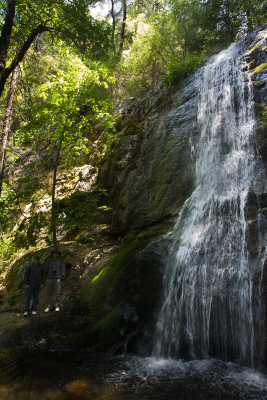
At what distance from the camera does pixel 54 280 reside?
8.74 metres

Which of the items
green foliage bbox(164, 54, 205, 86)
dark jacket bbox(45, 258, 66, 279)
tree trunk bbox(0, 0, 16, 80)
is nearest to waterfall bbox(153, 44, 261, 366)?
dark jacket bbox(45, 258, 66, 279)

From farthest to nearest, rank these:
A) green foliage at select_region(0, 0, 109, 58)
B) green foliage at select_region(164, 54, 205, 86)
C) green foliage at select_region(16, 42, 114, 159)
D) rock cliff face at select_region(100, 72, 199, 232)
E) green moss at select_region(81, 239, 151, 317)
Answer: green foliage at select_region(164, 54, 205, 86), rock cliff face at select_region(100, 72, 199, 232), green foliage at select_region(16, 42, 114, 159), green moss at select_region(81, 239, 151, 317), green foliage at select_region(0, 0, 109, 58)

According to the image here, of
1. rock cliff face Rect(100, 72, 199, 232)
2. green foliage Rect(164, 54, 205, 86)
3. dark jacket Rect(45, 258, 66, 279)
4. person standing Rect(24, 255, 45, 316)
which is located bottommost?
person standing Rect(24, 255, 45, 316)

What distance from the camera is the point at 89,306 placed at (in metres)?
8.24

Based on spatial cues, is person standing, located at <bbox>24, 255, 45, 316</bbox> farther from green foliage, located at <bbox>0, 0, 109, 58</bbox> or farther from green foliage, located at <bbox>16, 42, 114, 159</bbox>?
green foliage, located at <bbox>0, 0, 109, 58</bbox>

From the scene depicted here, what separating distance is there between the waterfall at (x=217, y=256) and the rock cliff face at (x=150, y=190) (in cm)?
30

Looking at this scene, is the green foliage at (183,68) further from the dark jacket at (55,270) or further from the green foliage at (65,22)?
the dark jacket at (55,270)

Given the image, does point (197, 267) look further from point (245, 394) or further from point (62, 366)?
point (62, 366)

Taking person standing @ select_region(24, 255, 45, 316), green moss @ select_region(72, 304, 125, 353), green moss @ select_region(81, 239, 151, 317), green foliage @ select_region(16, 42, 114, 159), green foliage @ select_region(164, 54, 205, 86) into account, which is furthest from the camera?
green foliage @ select_region(164, 54, 205, 86)

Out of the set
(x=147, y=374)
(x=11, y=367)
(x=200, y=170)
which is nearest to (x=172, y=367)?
(x=147, y=374)

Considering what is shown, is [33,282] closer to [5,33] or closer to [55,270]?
[55,270]

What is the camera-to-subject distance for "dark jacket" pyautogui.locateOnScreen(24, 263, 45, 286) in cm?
862

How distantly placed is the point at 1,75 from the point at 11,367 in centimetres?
590

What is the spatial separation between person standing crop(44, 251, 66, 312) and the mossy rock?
2.69 feet
